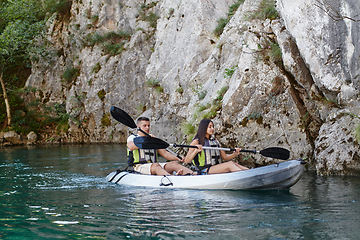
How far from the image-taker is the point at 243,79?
25.6 feet

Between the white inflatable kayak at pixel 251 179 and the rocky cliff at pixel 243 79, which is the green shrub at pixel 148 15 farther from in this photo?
the white inflatable kayak at pixel 251 179

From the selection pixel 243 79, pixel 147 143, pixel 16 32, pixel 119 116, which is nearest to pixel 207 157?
pixel 147 143

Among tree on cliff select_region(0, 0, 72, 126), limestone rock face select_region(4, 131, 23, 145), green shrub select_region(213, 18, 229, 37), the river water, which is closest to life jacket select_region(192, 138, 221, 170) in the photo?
the river water

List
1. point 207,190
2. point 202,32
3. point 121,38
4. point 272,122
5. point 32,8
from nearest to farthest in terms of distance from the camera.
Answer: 1. point 207,190
2. point 272,122
3. point 202,32
4. point 121,38
5. point 32,8

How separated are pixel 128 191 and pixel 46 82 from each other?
1868cm

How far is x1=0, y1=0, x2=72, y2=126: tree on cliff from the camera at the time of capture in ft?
62.7

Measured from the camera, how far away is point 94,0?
20422 mm

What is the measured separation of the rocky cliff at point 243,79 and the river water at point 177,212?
134 centimetres

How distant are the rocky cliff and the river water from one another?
4.40 feet

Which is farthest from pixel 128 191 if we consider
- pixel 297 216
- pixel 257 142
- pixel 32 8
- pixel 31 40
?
pixel 32 8

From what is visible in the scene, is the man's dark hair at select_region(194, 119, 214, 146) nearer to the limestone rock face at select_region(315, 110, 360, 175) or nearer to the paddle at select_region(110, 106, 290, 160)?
the paddle at select_region(110, 106, 290, 160)

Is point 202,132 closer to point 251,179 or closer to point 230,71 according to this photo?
point 251,179

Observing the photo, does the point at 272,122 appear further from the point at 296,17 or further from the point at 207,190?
the point at 207,190

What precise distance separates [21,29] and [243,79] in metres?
16.8
